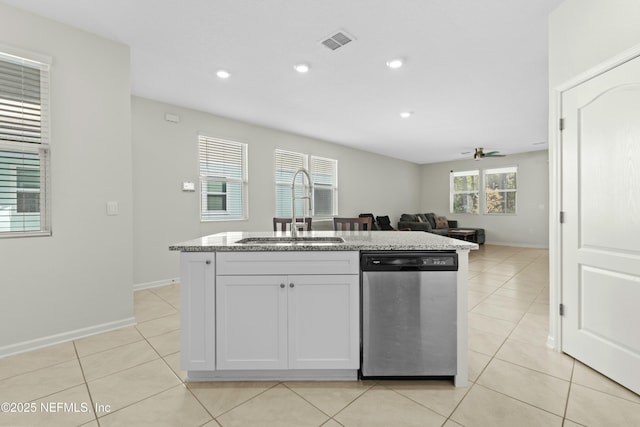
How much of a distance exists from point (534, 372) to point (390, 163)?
7.01 m

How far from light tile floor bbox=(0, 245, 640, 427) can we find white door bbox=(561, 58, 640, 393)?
21 centimetres

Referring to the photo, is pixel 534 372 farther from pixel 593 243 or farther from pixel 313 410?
pixel 313 410

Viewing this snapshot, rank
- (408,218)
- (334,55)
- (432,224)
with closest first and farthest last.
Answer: (334,55)
(408,218)
(432,224)

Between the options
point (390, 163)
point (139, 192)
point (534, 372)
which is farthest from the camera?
point (390, 163)

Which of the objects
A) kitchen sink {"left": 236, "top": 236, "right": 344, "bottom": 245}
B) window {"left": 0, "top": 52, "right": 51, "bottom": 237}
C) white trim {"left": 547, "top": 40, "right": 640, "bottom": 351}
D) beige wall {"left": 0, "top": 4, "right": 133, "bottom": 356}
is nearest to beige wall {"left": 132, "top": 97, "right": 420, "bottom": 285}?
beige wall {"left": 0, "top": 4, "right": 133, "bottom": 356}

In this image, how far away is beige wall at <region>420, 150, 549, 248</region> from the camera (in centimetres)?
734

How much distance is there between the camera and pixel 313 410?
148cm

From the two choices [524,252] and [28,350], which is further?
Answer: [524,252]

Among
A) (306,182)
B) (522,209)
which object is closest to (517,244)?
(522,209)

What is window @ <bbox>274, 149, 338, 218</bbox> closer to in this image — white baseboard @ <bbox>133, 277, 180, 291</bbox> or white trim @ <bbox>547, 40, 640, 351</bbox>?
white baseboard @ <bbox>133, 277, 180, 291</bbox>

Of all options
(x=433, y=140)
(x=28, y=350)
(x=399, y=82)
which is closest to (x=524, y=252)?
(x=433, y=140)

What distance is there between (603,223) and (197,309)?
2.63 meters

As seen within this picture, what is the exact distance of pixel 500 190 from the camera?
8109 millimetres

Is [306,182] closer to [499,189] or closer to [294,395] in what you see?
[294,395]
